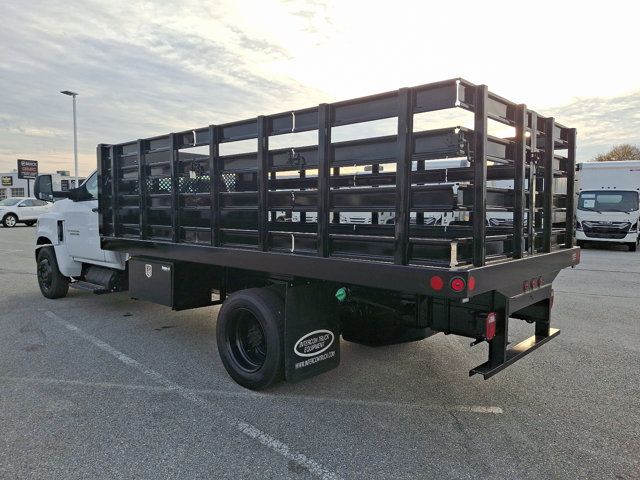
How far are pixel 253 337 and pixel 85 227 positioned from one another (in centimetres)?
363

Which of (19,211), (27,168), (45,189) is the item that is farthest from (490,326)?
(27,168)

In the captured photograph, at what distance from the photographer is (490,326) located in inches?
129

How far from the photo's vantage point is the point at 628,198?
16.6 m

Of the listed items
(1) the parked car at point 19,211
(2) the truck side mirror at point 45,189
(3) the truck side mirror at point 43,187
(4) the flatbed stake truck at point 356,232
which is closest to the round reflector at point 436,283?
(4) the flatbed stake truck at point 356,232

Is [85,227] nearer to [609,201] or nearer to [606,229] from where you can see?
[606,229]

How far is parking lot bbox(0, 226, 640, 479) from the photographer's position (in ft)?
9.40

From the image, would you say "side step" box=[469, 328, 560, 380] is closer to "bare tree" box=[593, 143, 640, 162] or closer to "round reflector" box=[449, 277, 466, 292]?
"round reflector" box=[449, 277, 466, 292]

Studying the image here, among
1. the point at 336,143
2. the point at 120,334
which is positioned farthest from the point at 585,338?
the point at 120,334

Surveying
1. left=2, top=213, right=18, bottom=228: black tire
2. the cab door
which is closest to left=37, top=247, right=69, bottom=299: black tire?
the cab door

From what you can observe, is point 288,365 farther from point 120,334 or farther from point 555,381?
point 120,334

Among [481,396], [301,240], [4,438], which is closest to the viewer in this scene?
[4,438]

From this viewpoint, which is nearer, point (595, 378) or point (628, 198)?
point (595, 378)

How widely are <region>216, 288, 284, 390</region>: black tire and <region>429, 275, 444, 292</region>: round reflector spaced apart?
139 centimetres

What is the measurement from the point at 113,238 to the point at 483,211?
4.45 meters
